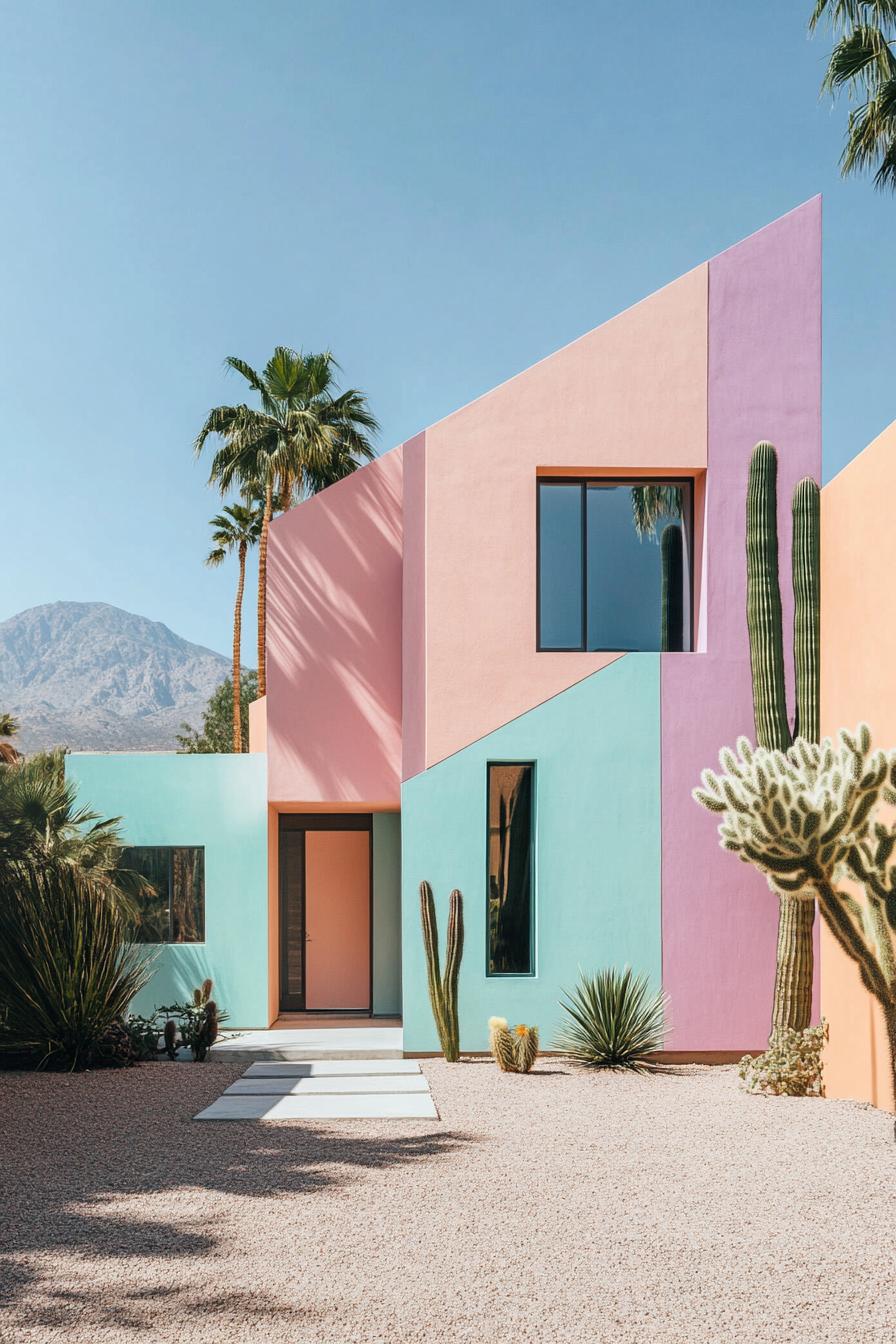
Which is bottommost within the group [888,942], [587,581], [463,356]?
[888,942]

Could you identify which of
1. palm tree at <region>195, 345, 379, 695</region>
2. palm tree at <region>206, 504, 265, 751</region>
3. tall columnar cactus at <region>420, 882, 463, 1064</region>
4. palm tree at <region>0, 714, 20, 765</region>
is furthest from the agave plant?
palm tree at <region>206, 504, 265, 751</region>

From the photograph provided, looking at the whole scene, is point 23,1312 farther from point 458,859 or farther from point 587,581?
point 587,581

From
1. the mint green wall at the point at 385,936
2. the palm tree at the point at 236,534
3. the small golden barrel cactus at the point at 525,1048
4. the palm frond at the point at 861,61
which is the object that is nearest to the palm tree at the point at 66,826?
the mint green wall at the point at 385,936

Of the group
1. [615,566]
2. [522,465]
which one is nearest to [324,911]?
[615,566]

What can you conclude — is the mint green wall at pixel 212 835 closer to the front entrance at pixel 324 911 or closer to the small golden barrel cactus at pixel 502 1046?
the front entrance at pixel 324 911

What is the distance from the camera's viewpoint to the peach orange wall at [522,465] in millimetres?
11484

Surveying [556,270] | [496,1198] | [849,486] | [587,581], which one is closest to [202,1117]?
[496,1198]

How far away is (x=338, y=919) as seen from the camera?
51.1 ft

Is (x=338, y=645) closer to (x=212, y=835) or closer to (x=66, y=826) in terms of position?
(x=212, y=835)

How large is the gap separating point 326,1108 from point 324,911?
6931 mm

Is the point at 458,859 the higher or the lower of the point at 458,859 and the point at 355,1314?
the higher

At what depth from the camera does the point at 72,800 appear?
13.2 meters

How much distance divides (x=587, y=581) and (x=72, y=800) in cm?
686

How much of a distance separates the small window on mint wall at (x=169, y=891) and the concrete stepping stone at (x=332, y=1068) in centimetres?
293
